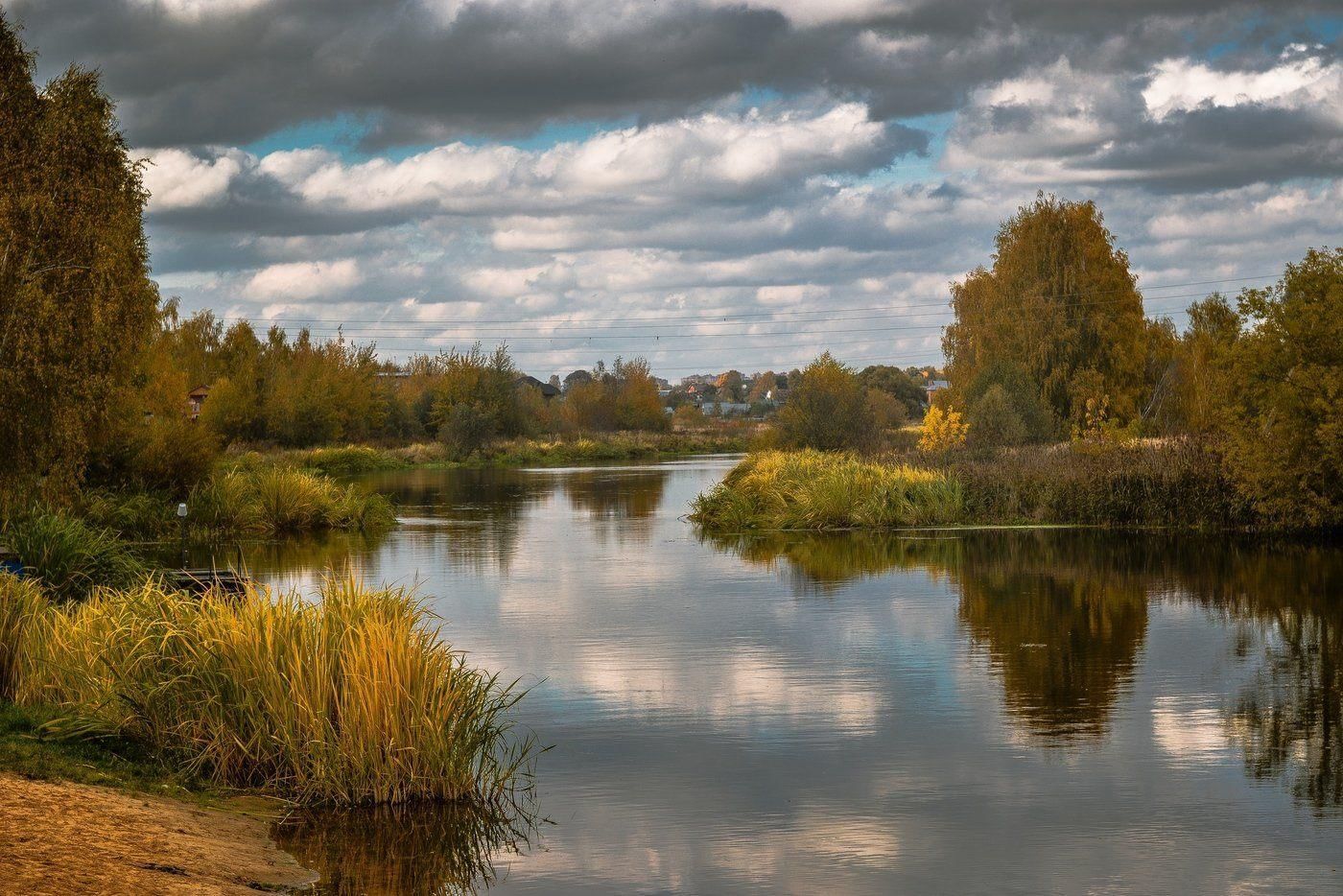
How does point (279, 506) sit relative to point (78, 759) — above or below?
above

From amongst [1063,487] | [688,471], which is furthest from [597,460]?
[1063,487]

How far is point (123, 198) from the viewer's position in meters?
24.8

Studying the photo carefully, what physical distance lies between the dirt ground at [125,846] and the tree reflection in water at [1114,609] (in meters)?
6.89

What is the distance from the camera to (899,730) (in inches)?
504

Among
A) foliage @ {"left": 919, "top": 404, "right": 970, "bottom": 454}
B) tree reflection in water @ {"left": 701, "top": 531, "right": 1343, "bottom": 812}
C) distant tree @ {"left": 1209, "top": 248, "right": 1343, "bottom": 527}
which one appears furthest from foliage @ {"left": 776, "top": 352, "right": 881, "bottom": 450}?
distant tree @ {"left": 1209, "top": 248, "right": 1343, "bottom": 527}

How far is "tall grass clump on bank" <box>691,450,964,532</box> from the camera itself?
35750 millimetres

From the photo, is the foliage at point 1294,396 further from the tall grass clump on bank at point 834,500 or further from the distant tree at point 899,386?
the distant tree at point 899,386

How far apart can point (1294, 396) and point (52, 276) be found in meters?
24.4

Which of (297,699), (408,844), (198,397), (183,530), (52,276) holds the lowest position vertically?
(408,844)

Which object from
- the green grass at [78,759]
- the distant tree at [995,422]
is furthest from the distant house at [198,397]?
the green grass at [78,759]

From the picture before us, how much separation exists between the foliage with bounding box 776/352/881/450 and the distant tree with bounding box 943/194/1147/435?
26.8 ft

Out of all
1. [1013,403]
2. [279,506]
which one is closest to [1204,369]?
[1013,403]

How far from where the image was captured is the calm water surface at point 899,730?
9.07 m

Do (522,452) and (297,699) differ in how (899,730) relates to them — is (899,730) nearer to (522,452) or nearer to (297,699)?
(297,699)
